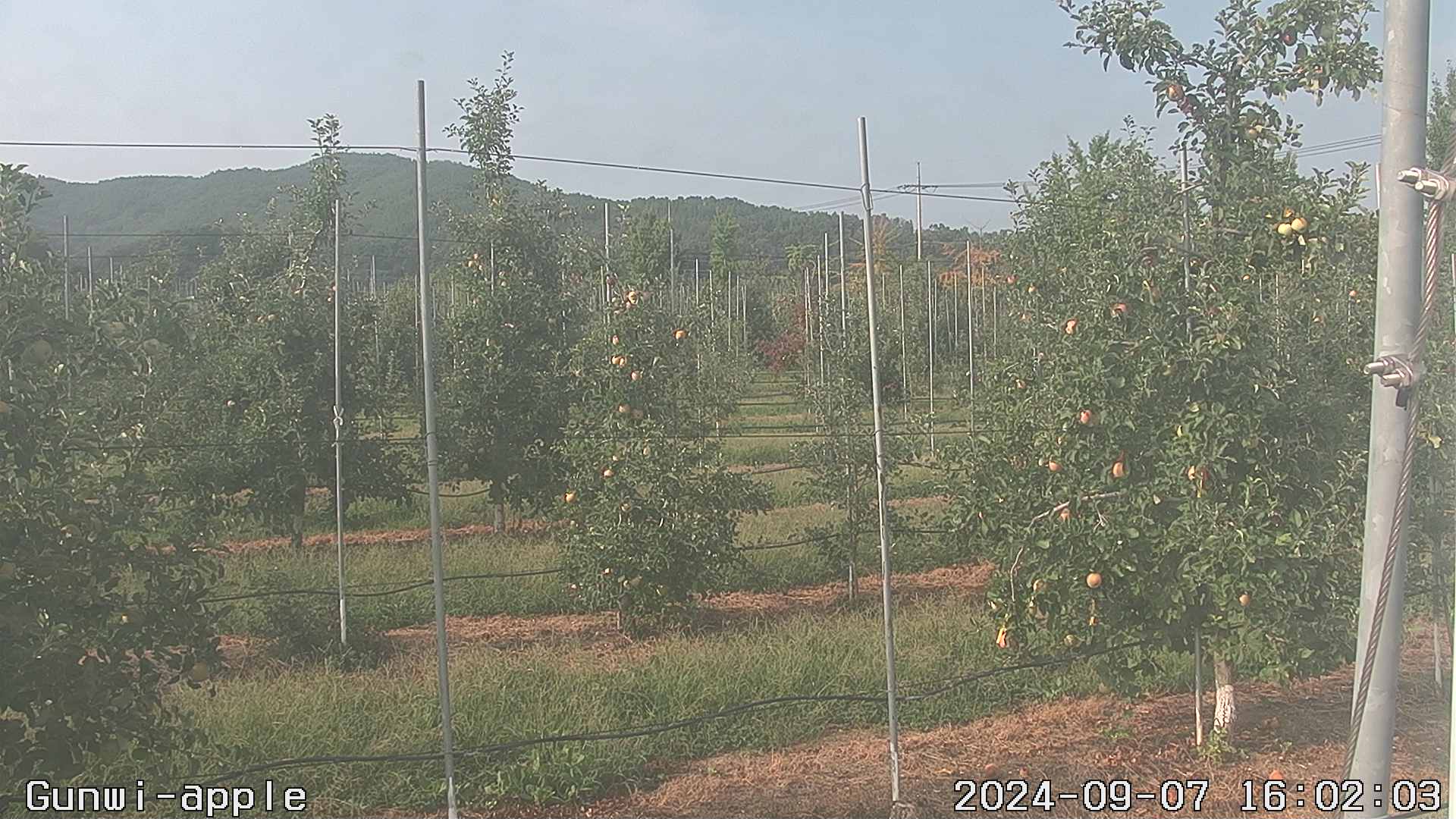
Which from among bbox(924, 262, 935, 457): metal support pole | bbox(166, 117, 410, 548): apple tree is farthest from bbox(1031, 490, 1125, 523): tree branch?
bbox(166, 117, 410, 548): apple tree

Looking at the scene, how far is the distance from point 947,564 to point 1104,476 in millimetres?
4837

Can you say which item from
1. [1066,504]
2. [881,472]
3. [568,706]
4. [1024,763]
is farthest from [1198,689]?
[568,706]

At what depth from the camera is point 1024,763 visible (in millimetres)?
4520

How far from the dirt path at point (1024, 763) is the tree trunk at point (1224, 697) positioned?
122 millimetres

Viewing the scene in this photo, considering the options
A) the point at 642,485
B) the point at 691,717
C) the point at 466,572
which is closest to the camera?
the point at 691,717

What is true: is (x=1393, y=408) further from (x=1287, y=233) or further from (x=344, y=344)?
(x=344, y=344)

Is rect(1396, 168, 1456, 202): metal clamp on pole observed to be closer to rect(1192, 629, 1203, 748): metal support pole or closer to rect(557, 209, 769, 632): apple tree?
rect(1192, 629, 1203, 748): metal support pole

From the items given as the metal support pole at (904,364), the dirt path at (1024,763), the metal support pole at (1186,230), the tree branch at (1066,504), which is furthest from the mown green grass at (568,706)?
the metal support pole at (904,364)

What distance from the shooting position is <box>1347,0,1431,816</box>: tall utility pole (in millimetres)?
1736

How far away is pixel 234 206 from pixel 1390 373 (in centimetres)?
990

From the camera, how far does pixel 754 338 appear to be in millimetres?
24625

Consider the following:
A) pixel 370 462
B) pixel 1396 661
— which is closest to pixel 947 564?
pixel 370 462

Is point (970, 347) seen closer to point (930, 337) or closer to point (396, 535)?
point (930, 337)

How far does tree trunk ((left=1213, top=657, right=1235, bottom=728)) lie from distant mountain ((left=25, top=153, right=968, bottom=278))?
122 inches
